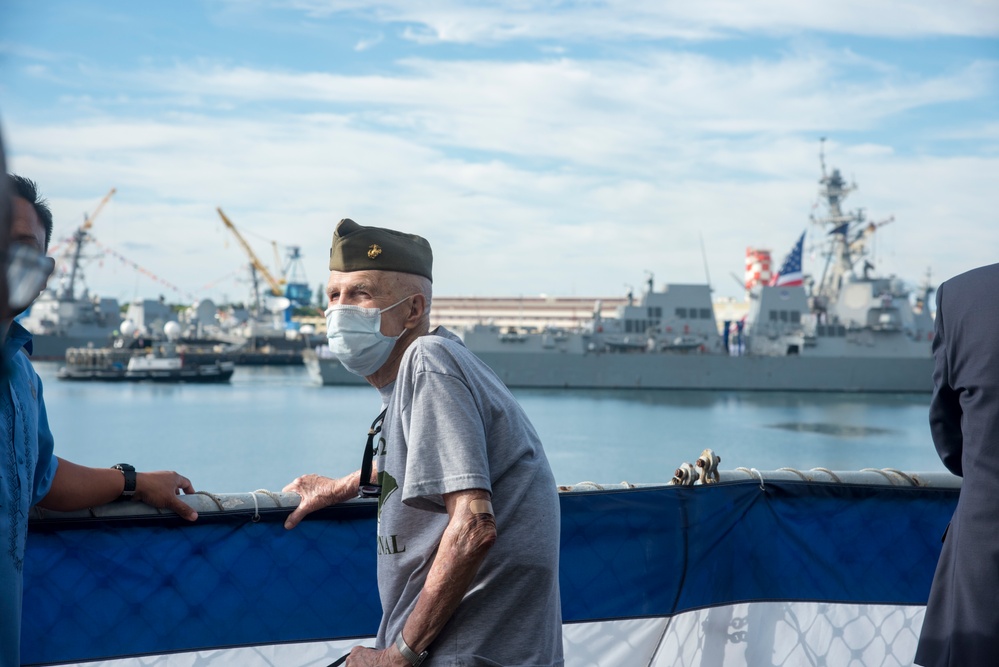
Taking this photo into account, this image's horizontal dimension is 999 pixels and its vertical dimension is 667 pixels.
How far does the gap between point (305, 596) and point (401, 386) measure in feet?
2.71

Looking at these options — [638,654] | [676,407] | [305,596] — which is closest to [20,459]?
[305,596]

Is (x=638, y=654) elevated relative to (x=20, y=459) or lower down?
lower down

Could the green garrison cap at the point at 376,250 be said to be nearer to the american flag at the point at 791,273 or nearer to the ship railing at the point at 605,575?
the ship railing at the point at 605,575

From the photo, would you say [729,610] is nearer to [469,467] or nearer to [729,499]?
[729,499]

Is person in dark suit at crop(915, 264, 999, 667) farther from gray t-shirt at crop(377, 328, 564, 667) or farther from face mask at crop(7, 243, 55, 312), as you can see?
face mask at crop(7, 243, 55, 312)

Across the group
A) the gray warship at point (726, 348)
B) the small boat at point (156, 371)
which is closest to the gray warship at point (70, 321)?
the small boat at point (156, 371)

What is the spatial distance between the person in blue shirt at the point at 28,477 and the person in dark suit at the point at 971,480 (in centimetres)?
137

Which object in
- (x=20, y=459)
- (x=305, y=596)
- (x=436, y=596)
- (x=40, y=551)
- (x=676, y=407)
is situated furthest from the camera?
(x=676, y=407)

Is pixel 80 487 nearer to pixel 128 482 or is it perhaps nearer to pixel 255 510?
pixel 128 482

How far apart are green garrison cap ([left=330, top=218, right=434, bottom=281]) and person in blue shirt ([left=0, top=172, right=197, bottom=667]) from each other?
1.50ft

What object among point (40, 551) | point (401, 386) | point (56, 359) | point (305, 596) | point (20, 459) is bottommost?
point (56, 359)

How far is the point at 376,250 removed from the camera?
1.55 metres

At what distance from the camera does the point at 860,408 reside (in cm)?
3469

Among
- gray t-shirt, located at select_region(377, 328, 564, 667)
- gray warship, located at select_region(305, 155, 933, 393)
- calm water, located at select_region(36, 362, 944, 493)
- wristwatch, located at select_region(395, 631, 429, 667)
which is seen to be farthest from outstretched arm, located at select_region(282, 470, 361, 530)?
gray warship, located at select_region(305, 155, 933, 393)
